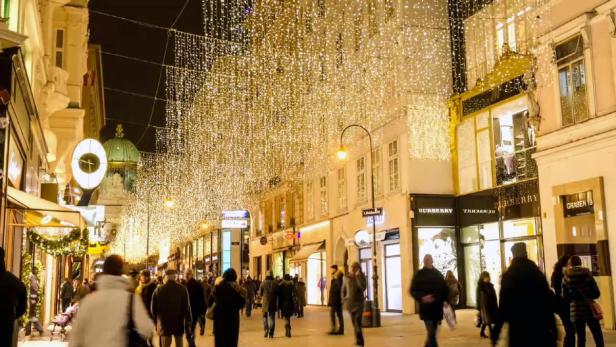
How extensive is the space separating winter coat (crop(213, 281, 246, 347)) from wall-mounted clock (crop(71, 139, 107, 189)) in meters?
12.7

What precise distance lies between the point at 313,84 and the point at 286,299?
61.1ft

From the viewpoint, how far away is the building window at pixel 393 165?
3117 cm

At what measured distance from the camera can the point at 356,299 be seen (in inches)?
650

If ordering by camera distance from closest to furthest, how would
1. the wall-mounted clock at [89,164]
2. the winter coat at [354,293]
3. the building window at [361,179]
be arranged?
the winter coat at [354,293] < the wall-mounted clock at [89,164] < the building window at [361,179]

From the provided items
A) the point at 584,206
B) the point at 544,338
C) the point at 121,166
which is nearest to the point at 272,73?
the point at 584,206

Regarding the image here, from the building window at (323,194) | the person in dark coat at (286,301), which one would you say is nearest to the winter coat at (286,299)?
the person in dark coat at (286,301)

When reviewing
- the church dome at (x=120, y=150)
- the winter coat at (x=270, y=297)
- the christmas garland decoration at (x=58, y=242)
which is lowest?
the winter coat at (x=270, y=297)

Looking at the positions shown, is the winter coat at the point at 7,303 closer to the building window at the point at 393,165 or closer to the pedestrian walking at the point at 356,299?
the pedestrian walking at the point at 356,299

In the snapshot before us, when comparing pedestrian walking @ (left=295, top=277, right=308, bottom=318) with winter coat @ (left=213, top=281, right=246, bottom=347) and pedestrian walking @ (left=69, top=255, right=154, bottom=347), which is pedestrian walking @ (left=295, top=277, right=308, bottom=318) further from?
pedestrian walking @ (left=69, top=255, right=154, bottom=347)

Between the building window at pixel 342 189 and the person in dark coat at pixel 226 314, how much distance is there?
26.1 m

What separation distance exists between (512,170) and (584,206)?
584 cm

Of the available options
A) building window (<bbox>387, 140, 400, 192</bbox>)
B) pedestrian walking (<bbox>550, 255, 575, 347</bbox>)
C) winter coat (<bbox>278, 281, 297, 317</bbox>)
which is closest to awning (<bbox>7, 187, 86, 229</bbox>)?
winter coat (<bbox>278, 281, 297, 317</bbox>)

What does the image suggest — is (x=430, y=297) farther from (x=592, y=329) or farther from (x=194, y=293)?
(x=194, y=293)

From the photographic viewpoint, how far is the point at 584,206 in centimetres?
2041
